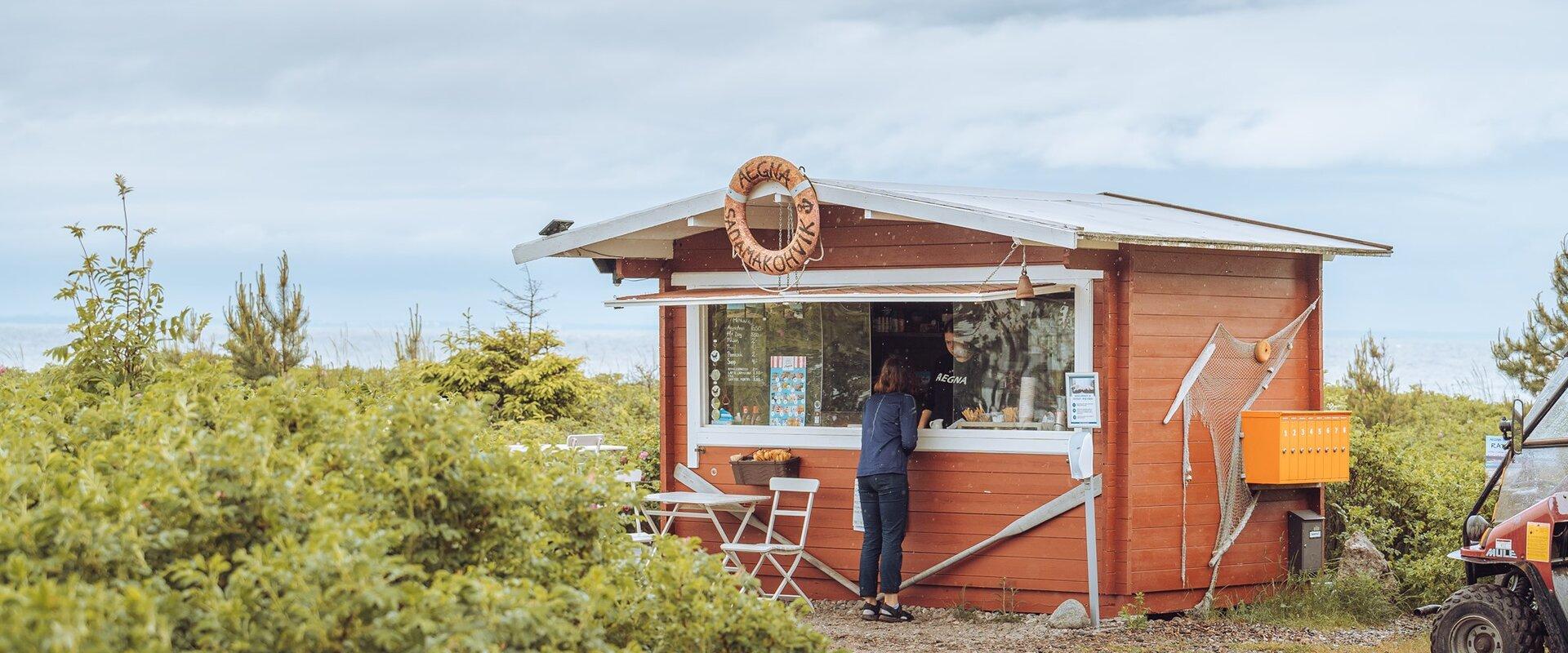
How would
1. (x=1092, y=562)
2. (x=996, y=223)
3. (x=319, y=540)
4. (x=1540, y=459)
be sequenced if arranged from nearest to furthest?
(x=319, y=540) < (x=1540, y=459) < (x=996, y=223) < (x=1092, y=562)

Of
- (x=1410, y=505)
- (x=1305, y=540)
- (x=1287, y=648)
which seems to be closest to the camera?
(x=1287, y=648)

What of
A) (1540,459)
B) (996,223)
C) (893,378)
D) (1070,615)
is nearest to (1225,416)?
(1070,615)

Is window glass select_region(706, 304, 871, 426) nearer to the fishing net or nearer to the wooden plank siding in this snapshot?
the wooden plank siding

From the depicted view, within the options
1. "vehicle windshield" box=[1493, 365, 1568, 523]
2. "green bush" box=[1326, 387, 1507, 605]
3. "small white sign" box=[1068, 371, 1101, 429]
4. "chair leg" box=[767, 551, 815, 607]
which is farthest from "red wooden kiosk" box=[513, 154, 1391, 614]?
"vehicle windshield" box=[1493, 365, 1568, 523]

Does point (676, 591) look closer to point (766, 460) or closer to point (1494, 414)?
point (766, 460)

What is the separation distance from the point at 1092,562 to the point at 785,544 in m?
2.17

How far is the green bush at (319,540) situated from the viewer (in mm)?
3518

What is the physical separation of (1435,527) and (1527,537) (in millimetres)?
4373

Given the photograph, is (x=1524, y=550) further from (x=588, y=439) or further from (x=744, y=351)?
(x=588, y=439)

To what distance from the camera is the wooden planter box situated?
33.6 ft

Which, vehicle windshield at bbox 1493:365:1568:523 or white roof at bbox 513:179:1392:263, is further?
white roof at bbox 513:179:1392:263

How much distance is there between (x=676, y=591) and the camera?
15.1 feet

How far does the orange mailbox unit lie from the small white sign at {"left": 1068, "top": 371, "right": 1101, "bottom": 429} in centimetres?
145

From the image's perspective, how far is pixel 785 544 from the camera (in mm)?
10180
